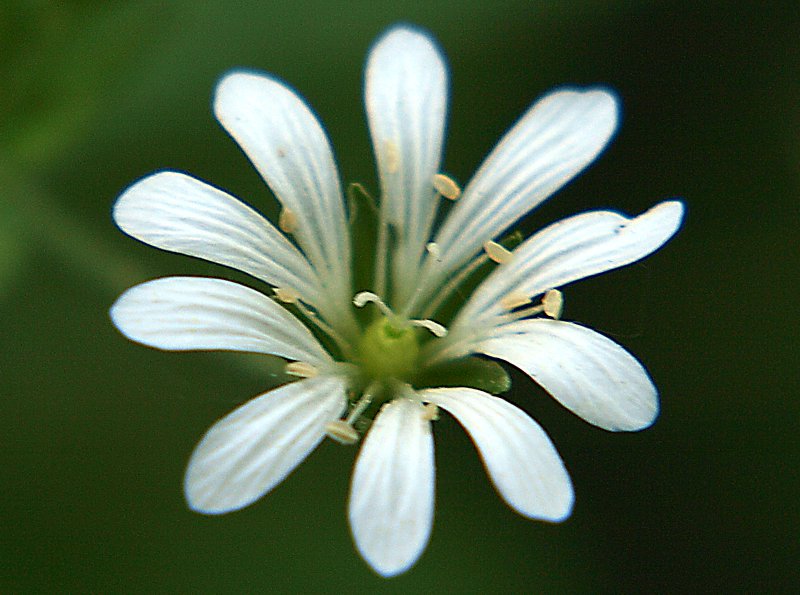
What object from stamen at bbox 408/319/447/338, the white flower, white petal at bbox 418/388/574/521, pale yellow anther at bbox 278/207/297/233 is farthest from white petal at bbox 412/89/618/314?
white petal at bbox 418/388/574/521

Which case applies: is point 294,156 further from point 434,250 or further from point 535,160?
point 535,160

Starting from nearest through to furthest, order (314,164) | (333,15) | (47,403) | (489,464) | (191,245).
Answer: (489,464) → (191,245) → (314,164) → (47,403) → (333,15)

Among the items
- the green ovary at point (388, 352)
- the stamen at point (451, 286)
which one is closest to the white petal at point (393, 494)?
the green ovary at point (388, 352)

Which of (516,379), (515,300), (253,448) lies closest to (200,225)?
(253,448)

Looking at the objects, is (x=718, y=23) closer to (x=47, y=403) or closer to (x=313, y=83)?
(x=313, y=83)

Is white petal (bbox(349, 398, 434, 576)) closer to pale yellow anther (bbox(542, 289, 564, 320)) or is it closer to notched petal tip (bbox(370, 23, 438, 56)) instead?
pale yellow anther (bbox(542, 289, 564, 320))

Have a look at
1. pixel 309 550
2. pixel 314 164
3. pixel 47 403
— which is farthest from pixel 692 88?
pixel 47 403
